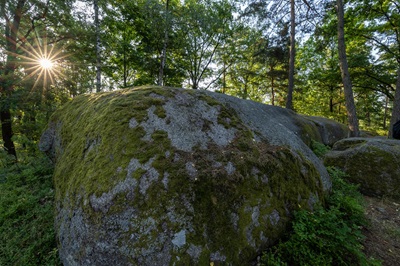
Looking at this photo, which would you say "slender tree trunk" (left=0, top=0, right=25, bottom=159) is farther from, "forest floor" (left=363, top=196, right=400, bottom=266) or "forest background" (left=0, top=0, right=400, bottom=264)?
"forest floor" (left=363, top=196, right=400, bottom=266)

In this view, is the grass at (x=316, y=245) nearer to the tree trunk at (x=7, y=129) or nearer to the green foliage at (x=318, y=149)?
the green foliage at (x=318, y=149)

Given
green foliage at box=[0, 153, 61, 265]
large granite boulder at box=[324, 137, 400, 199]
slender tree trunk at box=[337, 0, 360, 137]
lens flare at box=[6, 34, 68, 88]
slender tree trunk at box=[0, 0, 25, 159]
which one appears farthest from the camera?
slender tree trunk at box=[337, 0, 360, 137]

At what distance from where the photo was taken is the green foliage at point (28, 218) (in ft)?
7.06

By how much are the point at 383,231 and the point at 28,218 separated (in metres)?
5.32

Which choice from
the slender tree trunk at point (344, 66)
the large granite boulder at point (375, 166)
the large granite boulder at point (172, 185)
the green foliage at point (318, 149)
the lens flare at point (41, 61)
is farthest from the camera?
the slender tree trunk at point (344, 66)

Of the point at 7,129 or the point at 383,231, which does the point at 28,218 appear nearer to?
the point at 383,231

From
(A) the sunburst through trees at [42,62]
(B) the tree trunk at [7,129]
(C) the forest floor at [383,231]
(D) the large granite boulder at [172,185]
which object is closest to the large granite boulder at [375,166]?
(C) the forest floor at [383,231]

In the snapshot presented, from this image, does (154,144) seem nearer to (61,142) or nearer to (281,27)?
(61,142)

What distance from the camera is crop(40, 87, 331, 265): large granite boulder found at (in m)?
1.66

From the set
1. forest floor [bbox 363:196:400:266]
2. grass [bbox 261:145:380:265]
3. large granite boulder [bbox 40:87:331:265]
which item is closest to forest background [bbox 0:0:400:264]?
large granite boulder [bbox 40:87:331:265]

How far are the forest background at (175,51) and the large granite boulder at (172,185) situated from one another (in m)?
1.91

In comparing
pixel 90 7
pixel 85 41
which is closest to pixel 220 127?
pixel 85 41

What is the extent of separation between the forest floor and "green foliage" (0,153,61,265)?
3.79 meters

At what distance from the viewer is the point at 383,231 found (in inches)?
104
